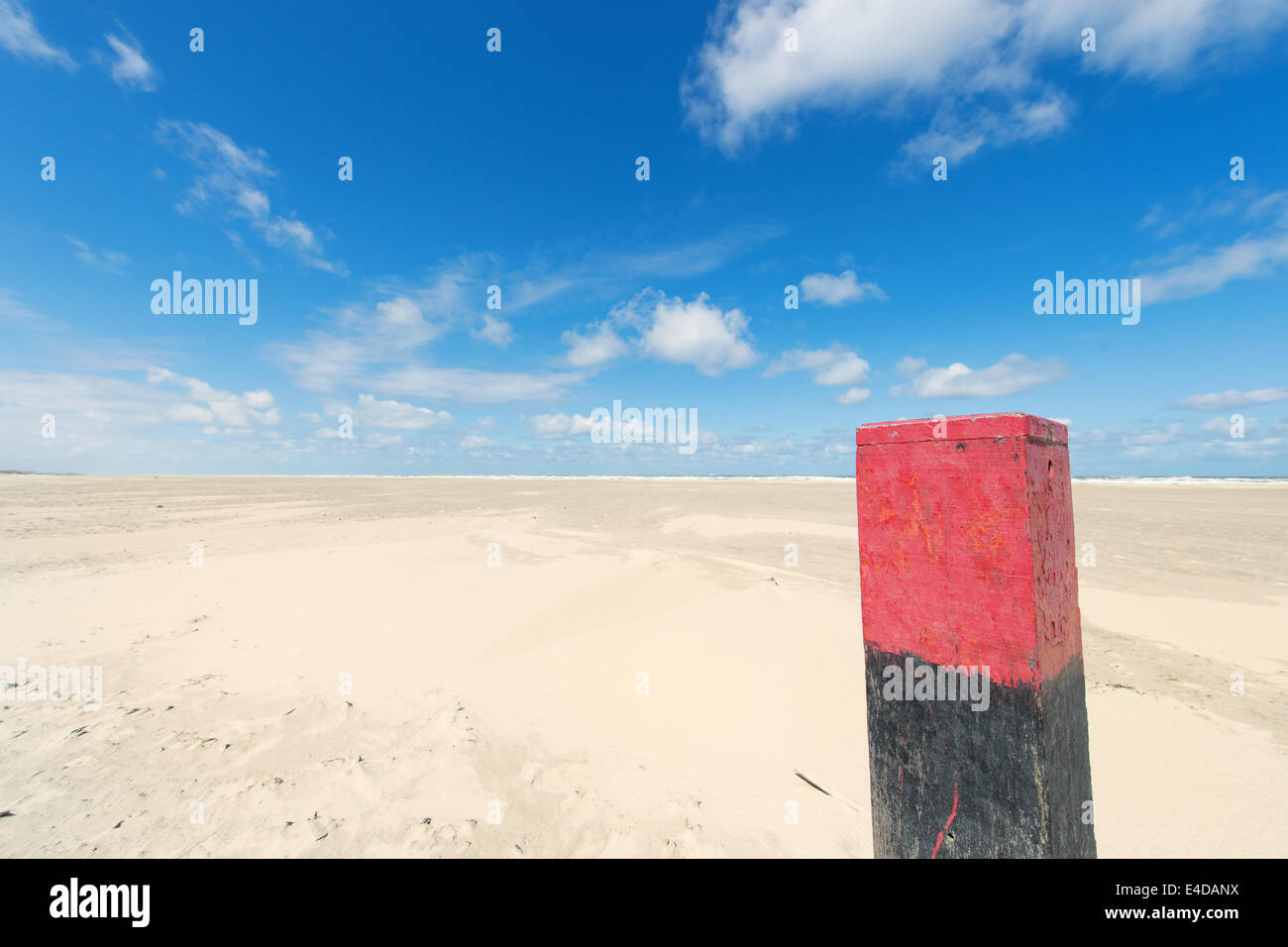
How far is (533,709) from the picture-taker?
15.8ft

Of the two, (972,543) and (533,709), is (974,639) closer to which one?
(972,543)

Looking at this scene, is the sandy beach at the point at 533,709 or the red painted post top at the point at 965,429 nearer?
the red painted post top at the point at 965,429

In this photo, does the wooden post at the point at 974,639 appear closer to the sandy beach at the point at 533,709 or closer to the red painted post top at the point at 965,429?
the red painted post top at the point at 965,429

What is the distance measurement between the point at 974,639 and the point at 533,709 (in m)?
4.27

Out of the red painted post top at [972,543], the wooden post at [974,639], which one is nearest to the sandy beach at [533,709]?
the wooden post at [974,639]

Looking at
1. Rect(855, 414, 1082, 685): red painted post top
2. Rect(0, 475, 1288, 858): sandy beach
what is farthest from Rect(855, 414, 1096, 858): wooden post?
Rect(0, 475, 1288, 858): sandy beach

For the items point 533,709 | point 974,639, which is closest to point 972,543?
point 974,639

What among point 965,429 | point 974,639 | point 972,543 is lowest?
point 974,639

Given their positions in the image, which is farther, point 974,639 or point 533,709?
point 533,709

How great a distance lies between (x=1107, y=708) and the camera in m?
4.59

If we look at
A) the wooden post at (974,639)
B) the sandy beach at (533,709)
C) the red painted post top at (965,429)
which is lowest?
the sandy beach at (533,709)

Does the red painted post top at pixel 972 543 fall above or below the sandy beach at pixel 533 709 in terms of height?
above

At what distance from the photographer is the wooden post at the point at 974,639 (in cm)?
153
